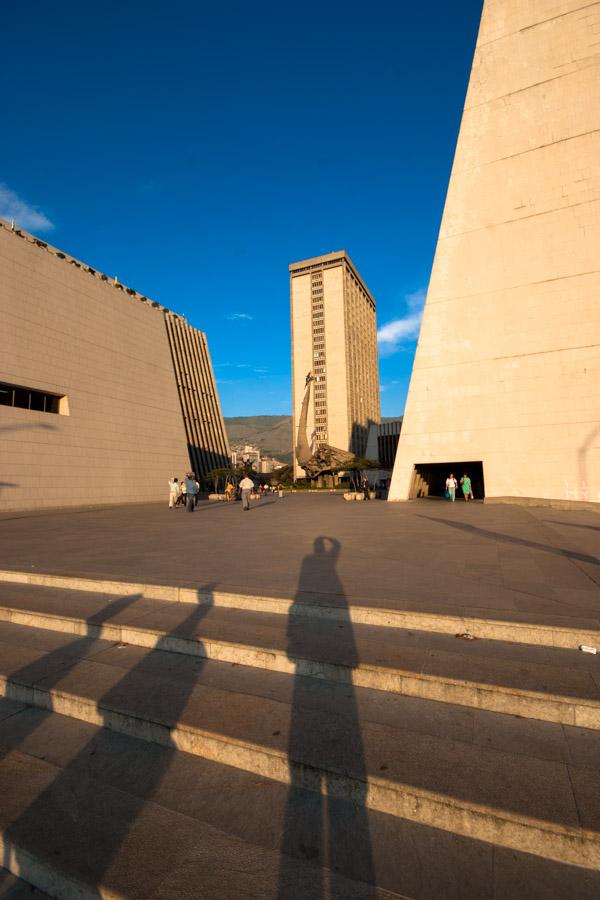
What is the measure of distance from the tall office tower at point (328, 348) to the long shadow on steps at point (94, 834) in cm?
10729

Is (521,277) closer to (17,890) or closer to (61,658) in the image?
(61,658)

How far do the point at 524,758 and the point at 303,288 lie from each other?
4842 inches

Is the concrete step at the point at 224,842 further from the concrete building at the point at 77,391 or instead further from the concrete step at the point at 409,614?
the concrete building at the point at 77,391

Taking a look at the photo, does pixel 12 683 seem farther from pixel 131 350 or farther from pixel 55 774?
pixel 131 350

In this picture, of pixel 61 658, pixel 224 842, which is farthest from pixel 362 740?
pixel 61 658

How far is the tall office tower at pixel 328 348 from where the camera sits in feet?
368

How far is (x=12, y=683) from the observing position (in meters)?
3.70

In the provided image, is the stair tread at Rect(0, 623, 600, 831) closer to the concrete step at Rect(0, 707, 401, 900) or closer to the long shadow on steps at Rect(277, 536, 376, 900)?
the long shadow on steps at Rect(277, 536, 376, 900)

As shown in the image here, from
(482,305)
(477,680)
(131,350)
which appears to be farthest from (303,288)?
(477,680)

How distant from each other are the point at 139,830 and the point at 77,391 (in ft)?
85.5

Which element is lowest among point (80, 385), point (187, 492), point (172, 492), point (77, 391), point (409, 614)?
point (409, 614)

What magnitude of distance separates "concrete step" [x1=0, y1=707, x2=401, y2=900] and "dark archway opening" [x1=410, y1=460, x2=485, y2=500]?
19740mm

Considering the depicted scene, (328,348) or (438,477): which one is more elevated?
(328,348)

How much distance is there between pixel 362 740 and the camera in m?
2.71
